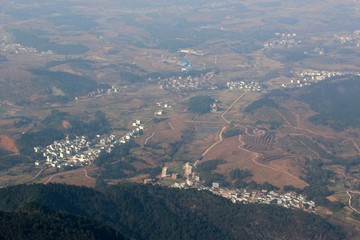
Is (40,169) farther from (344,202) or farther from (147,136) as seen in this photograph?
(344,202)

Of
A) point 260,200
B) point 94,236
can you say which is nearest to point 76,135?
point 260,200

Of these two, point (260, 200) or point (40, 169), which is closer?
point (260, 200)

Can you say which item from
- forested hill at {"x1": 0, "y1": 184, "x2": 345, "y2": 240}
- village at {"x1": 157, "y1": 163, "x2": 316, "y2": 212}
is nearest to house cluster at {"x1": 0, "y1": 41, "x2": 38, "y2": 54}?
village at {"x1": 157, "y1": 163, "x2": 316, "y2": 212}

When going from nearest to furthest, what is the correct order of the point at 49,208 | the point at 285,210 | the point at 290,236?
1. the point at 49,208
2. the point at 290,236
3. the point at 285,210

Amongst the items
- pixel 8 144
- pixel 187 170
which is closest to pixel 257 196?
pixel 187 170

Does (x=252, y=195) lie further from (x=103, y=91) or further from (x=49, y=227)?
(x=103, y=91)

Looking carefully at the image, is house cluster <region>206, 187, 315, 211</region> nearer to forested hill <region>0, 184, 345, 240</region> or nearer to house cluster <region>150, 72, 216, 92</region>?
forested hill <region>0, 184, 345, 240</region>
